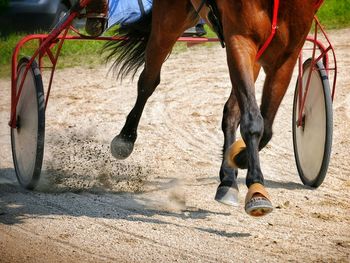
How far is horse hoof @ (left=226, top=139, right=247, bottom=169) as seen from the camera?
4559 mm

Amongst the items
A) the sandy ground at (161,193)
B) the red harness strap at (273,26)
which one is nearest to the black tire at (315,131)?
the sandy ground at (161,193)

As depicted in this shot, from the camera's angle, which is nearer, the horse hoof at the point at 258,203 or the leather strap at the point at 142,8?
the horse hoof at the point at 258,203

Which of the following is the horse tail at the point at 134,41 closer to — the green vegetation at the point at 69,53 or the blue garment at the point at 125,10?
the blue garment at the point at 125,10

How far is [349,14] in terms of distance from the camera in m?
12.1

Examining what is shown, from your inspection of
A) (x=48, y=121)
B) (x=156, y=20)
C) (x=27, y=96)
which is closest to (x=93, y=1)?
(x=156, y=20)

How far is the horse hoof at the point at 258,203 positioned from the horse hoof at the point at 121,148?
68.5 inches

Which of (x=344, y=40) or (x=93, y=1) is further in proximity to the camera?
(x=344, y=40)

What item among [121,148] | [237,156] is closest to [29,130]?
[121,148]

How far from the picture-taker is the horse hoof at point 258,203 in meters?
4.24

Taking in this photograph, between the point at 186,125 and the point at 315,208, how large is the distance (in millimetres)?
2477

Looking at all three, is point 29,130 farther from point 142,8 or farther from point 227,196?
point 227,196

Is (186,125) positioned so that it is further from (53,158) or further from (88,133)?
(53,158)

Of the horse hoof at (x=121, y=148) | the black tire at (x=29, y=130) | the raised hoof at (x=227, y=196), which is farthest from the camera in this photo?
the horse hoof at (x=121, y=148)

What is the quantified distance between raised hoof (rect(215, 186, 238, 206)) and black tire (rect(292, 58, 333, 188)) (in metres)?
0.90
